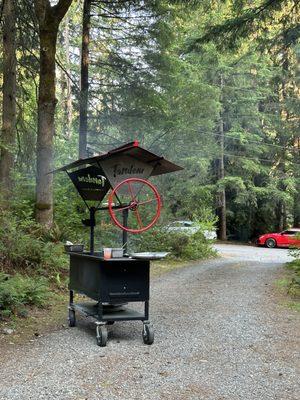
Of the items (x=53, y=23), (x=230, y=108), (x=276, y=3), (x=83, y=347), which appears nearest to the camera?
(x=83, y=347)

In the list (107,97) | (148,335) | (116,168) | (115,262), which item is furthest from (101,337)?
(107,97)

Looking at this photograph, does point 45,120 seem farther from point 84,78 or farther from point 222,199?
point 222,199

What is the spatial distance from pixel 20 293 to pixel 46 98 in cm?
468

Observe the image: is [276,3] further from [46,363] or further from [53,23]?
[46,363]

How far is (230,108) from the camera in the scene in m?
30.4

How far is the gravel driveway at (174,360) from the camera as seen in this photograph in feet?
13.4

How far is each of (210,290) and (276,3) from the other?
6716 millimetres

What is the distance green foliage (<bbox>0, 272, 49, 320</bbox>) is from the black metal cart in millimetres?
822

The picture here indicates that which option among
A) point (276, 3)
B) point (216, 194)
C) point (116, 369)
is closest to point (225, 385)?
point (116, 369)

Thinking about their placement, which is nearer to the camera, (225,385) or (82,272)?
(225,385)

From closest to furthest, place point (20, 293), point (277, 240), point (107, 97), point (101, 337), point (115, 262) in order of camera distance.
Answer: point (101, 337) < point (115, 262) < point (20, 293) < point (107, 97) < point (277, 240)

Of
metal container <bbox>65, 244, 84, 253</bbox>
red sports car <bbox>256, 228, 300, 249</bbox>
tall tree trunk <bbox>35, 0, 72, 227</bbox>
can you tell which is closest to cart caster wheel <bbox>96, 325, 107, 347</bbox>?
metal container <bbox>65, 244, 84, 253</bbox>

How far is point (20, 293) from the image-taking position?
696 cm

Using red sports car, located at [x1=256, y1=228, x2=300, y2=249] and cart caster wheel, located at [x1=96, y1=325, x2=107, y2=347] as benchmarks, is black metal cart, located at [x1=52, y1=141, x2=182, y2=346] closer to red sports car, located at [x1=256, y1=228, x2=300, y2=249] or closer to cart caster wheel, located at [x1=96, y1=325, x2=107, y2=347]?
cart caster wheel, located at [x1=96, y1=325, x2=107, y2=347]
